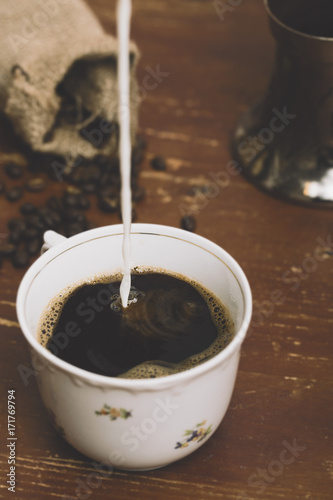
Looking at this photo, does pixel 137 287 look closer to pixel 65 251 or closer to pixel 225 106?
pixel 65 251

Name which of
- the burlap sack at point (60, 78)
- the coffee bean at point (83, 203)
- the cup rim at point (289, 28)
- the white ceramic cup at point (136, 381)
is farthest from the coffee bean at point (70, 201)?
the cup rim at point (289, 28)

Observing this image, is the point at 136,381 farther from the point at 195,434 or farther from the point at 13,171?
the point at 13,171

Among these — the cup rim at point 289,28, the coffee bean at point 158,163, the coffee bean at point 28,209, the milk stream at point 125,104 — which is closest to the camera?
the milk stream at point 125,104

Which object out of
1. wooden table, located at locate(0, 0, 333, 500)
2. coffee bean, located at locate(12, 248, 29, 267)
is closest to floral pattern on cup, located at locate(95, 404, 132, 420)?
wooden table, located at locate(0, 0, 333, 500)

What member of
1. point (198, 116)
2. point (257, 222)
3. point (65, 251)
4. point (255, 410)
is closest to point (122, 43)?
point (65, 251)

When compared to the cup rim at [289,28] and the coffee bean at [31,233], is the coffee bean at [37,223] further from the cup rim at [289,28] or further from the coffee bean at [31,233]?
the cup rim at [289,28]

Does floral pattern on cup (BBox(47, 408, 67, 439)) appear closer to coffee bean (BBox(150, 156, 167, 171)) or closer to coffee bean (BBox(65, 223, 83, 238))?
coffee bean (BBox(65, 223, 83, 238))

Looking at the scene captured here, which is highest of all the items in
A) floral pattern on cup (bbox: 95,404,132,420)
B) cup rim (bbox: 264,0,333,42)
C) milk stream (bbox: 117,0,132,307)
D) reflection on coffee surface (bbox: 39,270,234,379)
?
milk stream (bbox: 117,0,132,307)
